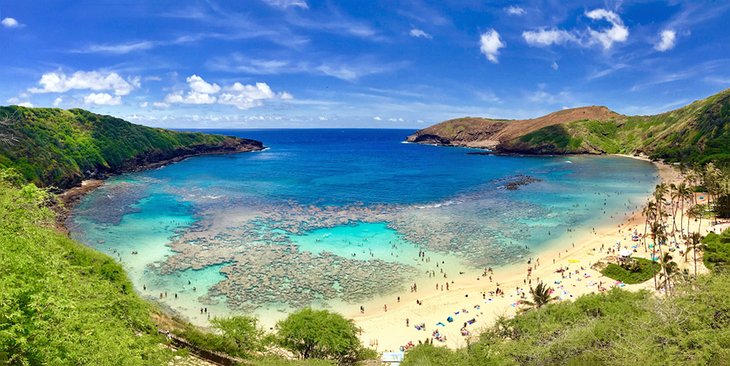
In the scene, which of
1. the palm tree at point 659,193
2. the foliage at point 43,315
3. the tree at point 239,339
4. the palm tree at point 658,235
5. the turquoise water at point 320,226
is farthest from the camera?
the palm tree at point 659,193

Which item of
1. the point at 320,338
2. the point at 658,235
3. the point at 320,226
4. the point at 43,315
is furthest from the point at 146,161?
the point at 658,235

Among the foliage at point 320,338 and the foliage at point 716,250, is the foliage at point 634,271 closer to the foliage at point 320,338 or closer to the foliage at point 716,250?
the foliage at point 716,250

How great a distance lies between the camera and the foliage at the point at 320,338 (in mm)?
28250

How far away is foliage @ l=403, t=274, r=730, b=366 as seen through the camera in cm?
1934

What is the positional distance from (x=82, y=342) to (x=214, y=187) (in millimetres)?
95072

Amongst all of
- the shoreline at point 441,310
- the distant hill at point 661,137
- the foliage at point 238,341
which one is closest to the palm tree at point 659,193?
the shoreline at point 441,310

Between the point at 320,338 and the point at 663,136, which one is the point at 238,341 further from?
the point at 663,136

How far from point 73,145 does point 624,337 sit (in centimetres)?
14453

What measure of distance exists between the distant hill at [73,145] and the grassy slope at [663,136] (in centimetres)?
16714

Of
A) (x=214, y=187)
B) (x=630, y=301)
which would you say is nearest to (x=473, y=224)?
(x=630, y=301)

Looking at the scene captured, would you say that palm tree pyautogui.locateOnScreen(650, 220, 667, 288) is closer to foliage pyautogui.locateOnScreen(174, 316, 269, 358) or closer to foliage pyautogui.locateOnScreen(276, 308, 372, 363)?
foliage pyautogui.locateOnScreen(276, 308, 372, 363)

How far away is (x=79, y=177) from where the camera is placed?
105 m

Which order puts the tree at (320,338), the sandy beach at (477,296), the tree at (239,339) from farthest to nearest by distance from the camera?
the sandy beach at (477,296) < the tree at (239,339) < the tree at (320,338)

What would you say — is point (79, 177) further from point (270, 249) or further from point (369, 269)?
point (369, 269)
